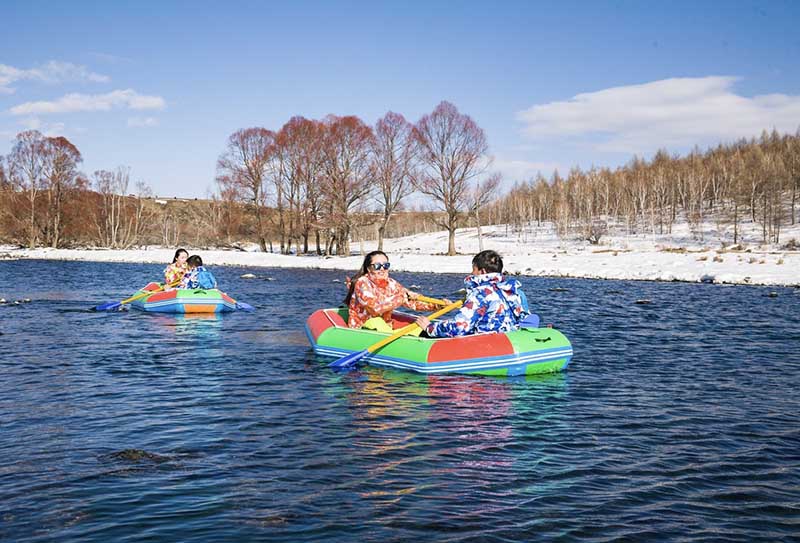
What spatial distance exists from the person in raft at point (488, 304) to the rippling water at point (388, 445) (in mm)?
926

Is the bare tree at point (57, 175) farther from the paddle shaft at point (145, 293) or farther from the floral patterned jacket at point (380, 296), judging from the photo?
the floral patterned jacket at point (380, 296)

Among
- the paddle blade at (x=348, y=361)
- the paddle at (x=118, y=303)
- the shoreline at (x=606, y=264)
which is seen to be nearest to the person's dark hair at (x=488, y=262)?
the paddle blade at (x=348, y=361)

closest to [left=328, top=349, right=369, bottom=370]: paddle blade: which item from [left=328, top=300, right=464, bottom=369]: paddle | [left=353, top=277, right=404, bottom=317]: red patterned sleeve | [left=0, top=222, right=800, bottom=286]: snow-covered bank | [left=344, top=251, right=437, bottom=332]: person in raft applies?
[left=328, top=300, right=464, bottom=369]: paddle

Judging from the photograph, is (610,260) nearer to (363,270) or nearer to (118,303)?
(118,303)

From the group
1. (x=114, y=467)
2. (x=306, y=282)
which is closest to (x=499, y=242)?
(x=306, y=282)

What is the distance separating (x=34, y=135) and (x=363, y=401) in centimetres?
7175

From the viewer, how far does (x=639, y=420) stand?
8.09 meters

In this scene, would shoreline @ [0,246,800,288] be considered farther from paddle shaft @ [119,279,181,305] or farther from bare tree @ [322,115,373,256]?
paddle shaft @ [119,279,181,305]

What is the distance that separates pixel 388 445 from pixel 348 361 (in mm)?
4242

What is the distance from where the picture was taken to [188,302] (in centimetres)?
1909

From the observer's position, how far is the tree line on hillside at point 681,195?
72688 millimetres

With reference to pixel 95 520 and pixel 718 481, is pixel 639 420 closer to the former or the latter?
pixel 718 481

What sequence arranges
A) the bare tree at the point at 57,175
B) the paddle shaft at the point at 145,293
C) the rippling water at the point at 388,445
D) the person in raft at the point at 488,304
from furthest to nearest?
the bare tree at the point at 57,175
the paddle shaft at the point at 145,293
the person in raft at the point at 488,304
the rippling water at the point at 388,445

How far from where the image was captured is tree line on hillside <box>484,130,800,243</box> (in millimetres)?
72688
